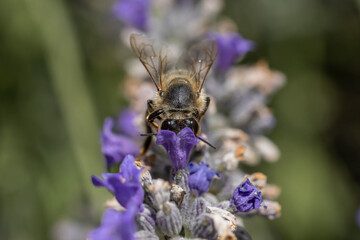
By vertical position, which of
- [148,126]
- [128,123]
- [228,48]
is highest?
[228,48]

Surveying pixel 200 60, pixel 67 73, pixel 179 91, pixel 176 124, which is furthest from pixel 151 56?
pixel 67 73

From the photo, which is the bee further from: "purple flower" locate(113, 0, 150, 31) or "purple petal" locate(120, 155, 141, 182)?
"purple flower" locate(113, 0, 150, 31)

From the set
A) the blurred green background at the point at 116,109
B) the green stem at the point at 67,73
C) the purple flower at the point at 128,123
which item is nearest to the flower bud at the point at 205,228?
the purple flower at the point at 128,123

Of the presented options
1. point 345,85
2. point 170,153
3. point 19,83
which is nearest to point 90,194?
point 19,83

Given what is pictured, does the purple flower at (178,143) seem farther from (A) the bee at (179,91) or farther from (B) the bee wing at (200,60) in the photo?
(B) the bee wing at (200,60)

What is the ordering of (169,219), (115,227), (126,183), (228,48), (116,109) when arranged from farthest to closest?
(116,109), (228,48), (169,219), (126,183), (115,227)

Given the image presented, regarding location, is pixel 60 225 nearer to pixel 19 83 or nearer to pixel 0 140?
pixel 0 140

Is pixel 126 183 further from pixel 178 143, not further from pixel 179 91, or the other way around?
pixel 179 91

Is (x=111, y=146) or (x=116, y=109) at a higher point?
(x=116, y=109)
